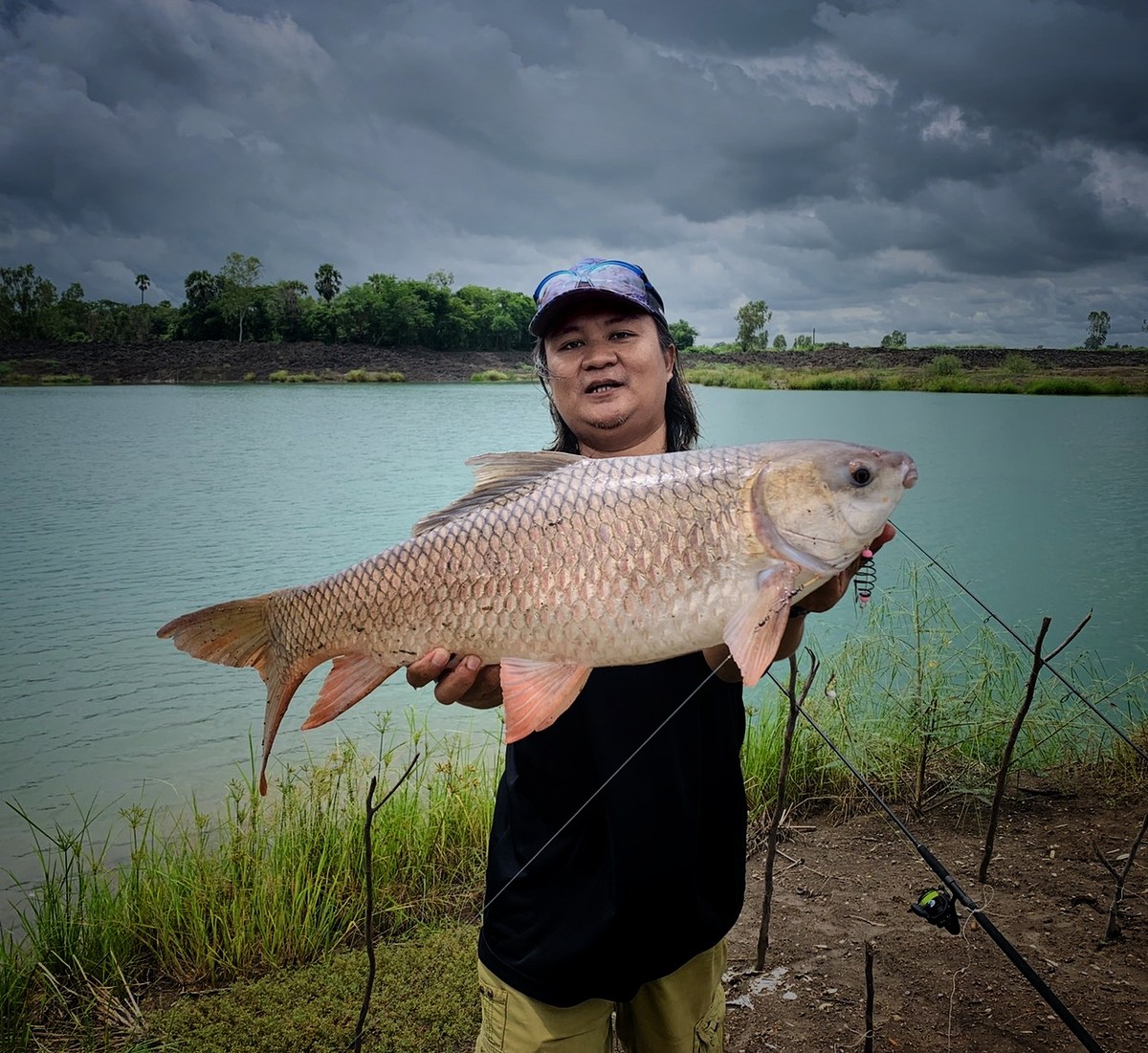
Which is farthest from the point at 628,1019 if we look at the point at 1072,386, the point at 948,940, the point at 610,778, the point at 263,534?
the point at 1072,386

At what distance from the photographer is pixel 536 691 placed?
167 centimetres

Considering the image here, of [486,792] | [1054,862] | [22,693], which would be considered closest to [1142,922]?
[1054,862]

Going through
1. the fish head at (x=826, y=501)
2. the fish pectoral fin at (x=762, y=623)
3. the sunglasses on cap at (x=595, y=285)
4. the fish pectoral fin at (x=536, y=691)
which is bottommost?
the fish pectoral fin at (x=536, y=691)

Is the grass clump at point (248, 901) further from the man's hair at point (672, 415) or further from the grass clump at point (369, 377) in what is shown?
the grass clump at point (369, 377)

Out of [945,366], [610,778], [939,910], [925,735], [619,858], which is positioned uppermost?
[945,366]

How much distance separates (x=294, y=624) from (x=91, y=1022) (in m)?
2.10

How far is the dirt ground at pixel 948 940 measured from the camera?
8.46 ft

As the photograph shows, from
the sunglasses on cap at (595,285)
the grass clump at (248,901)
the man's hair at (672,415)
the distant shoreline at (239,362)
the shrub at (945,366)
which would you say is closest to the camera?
the sunglasses on cap at (595,285)

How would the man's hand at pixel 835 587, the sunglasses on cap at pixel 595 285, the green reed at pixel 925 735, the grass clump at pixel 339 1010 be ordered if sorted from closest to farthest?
the man's hand at pixel 835 587
the sunglasses on cap at pixel 595 285
the grass clump at pixel 339 1010
the green reed at pixel 925 735

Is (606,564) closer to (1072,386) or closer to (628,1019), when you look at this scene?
(628,1019)

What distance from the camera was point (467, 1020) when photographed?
2801mm

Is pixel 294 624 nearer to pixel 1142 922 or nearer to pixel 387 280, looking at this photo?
pixel 1142 922

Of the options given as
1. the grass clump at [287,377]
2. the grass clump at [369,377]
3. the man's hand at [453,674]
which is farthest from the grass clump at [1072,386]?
the grass clump at [287,377]

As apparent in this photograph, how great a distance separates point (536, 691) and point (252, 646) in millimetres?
811
